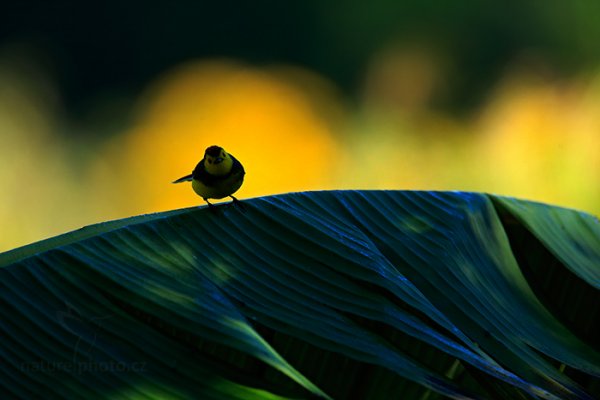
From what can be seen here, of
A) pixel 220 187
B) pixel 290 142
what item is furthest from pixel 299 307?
pixel 290 142

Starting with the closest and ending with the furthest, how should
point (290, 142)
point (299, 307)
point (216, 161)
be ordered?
point (299, 307) → point (216, 161) → point (290, 142)

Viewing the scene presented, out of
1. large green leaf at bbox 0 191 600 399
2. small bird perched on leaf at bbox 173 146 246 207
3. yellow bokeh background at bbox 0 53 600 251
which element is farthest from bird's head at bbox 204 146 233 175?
yellow bokeh background at bbox 0 53 600 251

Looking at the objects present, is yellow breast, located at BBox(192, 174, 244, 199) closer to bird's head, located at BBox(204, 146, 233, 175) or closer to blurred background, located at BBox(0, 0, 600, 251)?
bird's head, located at BBox(204, 146, 233, 175)

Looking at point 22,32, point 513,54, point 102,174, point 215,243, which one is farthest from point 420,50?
point 215,243

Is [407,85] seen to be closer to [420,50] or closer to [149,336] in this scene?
[420,50]

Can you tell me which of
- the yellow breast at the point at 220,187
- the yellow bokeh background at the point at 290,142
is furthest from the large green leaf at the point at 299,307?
the yellow bokeh background at the point at 290,142

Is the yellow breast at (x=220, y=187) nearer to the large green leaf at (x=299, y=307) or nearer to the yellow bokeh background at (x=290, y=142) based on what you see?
the large green leaf at (x=299, y=307)

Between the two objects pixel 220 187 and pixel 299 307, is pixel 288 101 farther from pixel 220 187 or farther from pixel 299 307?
pixel 299 307
